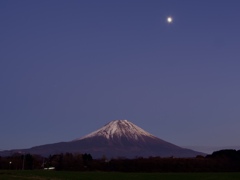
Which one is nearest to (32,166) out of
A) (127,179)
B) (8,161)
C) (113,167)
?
(8,161)

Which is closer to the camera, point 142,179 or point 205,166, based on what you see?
point 142,179

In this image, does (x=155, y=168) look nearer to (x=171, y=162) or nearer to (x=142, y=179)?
(x=171, y=162)

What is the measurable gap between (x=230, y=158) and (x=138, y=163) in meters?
23.2

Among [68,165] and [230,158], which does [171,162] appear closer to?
[230,158]

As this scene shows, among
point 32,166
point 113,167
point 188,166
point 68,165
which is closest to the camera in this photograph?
point 188,166

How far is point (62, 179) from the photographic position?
44375 millimetres

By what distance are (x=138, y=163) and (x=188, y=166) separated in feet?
34.6

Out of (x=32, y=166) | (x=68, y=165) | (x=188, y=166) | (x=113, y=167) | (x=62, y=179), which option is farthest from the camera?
(x=32, y=166)

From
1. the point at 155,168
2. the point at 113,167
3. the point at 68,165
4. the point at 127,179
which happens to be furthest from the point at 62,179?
the point at 68,165

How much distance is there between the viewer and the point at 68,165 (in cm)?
10469

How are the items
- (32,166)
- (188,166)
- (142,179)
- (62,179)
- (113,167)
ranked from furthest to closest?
(32,166) → (113,167) → (188,166) → (142,179) → (62,179)

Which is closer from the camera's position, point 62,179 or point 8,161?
point 62,179

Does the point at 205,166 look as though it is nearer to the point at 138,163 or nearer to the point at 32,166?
the point at 138,163

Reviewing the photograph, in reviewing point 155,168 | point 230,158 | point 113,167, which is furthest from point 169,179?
point 230,158
